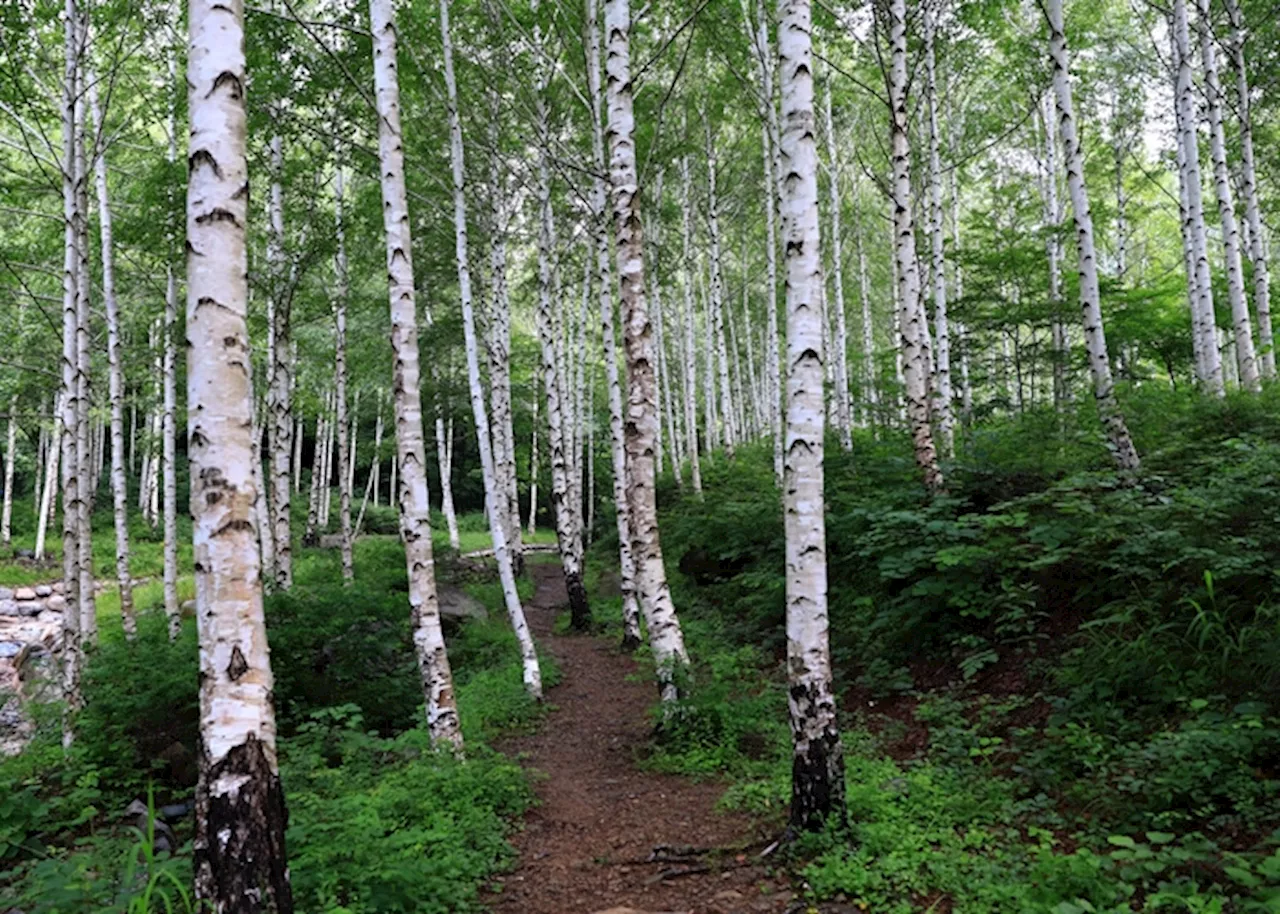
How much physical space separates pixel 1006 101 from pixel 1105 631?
687 inches

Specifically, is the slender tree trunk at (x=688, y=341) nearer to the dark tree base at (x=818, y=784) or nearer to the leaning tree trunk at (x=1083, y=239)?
the leaning tree trunk at (x=1083, y=239)

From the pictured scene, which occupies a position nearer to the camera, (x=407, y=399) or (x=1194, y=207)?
(x=407, y=399)

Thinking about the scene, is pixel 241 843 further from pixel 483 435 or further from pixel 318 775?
pixel 483 435

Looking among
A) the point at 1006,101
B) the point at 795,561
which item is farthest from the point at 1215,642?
the point at 1006,101

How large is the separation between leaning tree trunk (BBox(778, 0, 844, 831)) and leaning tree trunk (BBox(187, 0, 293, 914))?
2.61m

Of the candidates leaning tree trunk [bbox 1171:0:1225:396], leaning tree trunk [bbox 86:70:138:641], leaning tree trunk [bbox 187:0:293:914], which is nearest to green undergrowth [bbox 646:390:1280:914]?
leaning tree trunk [bbox 1171:0:1225:396]

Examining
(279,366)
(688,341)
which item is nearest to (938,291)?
(688,341)

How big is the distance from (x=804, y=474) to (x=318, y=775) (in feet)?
12.0

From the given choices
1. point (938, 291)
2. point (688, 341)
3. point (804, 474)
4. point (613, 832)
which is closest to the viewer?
point (804, 474)

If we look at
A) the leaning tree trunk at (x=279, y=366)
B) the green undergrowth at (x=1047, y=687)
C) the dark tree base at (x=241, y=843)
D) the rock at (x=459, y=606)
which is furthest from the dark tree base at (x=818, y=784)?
the leaning tree trunk at (x=279, y=366)

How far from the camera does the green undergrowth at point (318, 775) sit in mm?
3406

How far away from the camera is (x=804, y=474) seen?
4316 millimetres

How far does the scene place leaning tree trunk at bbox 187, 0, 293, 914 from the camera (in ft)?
8.94

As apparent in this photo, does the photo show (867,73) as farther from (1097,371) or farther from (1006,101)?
(1097,371)
